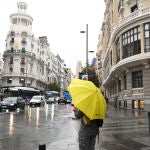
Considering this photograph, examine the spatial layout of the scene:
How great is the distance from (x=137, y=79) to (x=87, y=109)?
26.8 metres

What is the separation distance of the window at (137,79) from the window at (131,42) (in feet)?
7.31

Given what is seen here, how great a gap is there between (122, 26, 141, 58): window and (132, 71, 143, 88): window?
7.31 feet

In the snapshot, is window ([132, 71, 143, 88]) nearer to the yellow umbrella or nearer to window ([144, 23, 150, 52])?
window ([144, 23, 150, 52])

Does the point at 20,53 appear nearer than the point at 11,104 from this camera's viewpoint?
No

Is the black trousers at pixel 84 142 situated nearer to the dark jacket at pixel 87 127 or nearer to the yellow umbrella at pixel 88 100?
the dark jacket at pixel 87 127

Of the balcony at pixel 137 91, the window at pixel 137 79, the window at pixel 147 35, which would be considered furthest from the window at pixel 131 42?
the balcony at pixel 137 91

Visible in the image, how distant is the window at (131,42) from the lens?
30250mm

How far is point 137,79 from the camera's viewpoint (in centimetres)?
3106

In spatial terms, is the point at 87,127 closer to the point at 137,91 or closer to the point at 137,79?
the point at 137,91

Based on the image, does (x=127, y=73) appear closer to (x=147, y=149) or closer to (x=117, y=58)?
(x=117, y=58)

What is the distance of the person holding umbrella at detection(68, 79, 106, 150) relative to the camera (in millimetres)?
5152

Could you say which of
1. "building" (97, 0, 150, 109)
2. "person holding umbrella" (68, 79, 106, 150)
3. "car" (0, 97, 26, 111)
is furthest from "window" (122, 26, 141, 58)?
"person holding umbrella" (68, 79, 106, 150)

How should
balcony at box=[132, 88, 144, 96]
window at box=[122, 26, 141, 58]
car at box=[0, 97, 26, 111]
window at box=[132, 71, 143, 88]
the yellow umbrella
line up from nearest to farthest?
the yellow umbrella < balcony at box=[132, 88, 144, 96] < window at box=[122, 26, 141, 58] < window at box=[132, 71, 143, 88] < car at box=[0, 97, 26, 111]

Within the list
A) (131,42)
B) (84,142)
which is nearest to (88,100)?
(84,142)
